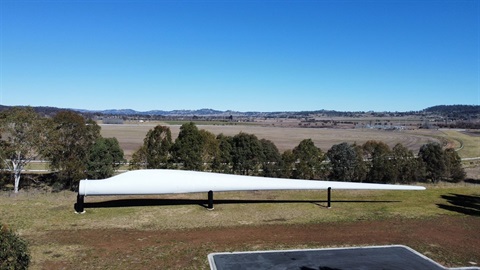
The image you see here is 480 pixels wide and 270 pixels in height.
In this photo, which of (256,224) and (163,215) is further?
(163,215)

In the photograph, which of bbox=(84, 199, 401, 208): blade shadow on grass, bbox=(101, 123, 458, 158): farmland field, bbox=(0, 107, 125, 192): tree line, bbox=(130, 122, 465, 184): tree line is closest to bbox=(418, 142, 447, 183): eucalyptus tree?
bbox=(130, 122, 465, 184): tree line

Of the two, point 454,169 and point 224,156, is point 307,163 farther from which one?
point 454,169

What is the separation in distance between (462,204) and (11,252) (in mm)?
28093

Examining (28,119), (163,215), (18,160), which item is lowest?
(163,215)

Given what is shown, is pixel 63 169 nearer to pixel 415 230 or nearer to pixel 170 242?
pixel 170 242

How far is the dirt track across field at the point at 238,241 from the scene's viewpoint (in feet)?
50.2

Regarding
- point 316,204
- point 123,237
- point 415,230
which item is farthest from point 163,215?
point 415,230

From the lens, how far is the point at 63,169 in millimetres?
33031

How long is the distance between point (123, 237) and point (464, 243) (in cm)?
1670

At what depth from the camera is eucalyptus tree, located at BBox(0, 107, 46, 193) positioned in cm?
2988

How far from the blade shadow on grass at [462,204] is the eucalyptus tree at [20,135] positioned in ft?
103

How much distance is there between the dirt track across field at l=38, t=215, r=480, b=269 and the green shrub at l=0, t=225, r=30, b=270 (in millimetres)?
4189

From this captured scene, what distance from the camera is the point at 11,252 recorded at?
10047 mm

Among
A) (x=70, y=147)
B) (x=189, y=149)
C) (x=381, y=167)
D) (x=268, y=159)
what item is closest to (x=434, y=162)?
(x=381, y=167)
